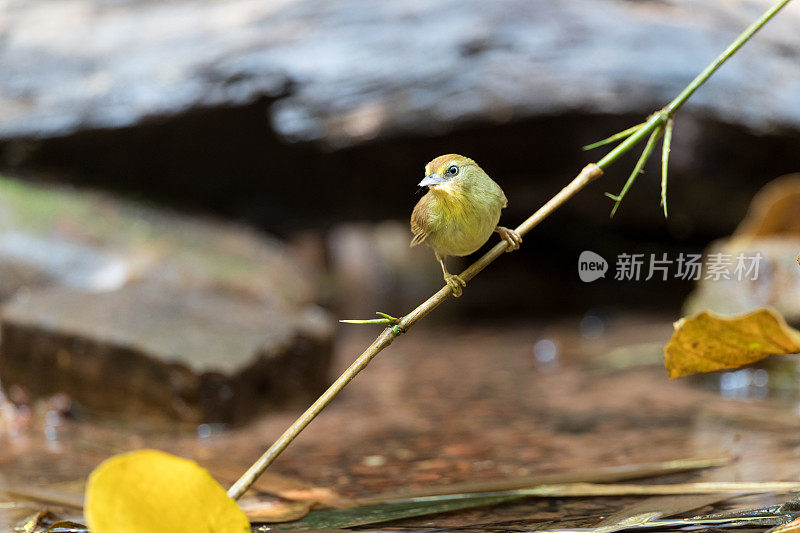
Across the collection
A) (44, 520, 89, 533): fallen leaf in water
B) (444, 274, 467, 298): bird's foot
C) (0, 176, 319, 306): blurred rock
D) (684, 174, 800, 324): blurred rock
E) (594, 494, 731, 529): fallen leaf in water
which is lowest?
(594, 494, 731, 529): fallen leaf in water

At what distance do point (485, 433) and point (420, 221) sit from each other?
0.93 meters

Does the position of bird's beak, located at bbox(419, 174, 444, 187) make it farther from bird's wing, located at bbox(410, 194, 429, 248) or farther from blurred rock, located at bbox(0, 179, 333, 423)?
blurred rock, located at bbox(0, 179, 333, 423)

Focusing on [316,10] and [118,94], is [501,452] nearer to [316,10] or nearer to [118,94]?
[316,10]

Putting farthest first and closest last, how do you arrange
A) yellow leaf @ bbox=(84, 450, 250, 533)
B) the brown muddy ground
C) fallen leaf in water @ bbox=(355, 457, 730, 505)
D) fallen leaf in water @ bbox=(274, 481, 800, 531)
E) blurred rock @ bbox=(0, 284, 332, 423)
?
blurred rock @ bbox=(0, 284, 332, 423) < the brown muddy ground < fallen leaf in water @ bbox=(355, 457, 730, 505) < fallen leaf in water @ bbox=(274, 481, 800, 531) < yellow leaf @ bbox=(84, 450, 250, 533)

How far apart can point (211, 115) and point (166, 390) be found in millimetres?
1281

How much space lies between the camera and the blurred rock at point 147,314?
2.07m

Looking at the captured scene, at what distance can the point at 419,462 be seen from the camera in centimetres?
145

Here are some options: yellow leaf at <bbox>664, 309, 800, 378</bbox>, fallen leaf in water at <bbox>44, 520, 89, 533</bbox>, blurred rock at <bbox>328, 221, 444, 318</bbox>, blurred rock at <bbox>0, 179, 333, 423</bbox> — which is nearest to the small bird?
yellow leaf at <bbox>664, 309, 800, 378</bbox>

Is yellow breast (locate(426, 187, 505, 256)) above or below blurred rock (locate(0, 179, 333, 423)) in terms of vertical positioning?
below

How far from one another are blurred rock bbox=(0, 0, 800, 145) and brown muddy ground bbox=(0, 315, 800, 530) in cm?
96

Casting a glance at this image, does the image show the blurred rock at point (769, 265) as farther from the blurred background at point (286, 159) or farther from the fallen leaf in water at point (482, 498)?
the fallen leaf in water at point (482, 498)

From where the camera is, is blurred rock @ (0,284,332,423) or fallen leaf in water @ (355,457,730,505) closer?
fallen leaf in water @ (355,457,730,505)

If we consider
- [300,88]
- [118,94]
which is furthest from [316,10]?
[118,94]

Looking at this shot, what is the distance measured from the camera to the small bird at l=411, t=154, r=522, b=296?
0.87m
